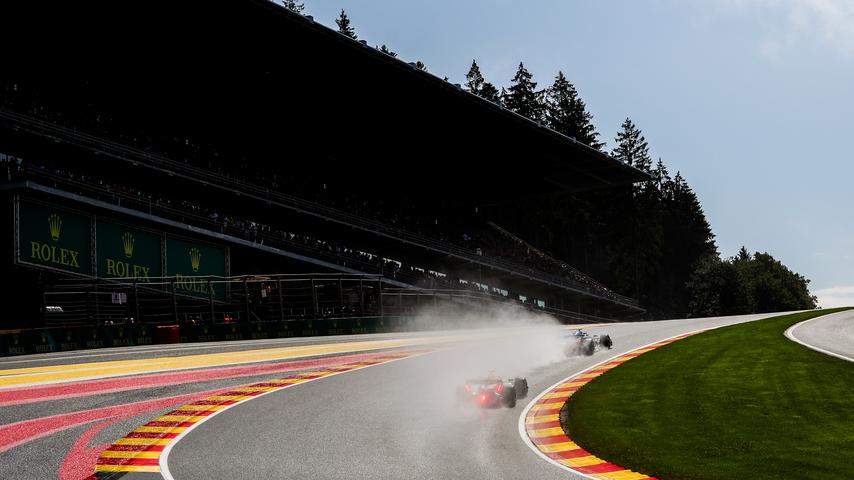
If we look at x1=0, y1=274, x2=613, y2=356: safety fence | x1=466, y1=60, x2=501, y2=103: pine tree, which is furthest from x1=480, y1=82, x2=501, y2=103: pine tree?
x1=0, y1=274, x2=613, y2=356: safety fence

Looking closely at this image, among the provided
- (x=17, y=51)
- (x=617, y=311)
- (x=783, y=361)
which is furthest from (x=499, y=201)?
(x=783, y=361)

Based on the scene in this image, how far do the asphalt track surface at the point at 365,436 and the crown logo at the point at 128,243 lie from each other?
2089cm

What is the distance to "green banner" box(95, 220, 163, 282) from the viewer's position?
111 feet

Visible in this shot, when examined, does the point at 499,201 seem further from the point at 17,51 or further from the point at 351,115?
the point at 17,51

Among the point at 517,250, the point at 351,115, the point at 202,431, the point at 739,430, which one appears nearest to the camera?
the point at 739,430

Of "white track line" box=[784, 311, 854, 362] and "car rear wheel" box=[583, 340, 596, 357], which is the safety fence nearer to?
"car rear wheel" box=[583, 340, 596, 357]

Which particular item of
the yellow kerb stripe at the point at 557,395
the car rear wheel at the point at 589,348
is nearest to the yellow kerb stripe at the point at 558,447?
the yellow kerb stripe at the point at 557,395

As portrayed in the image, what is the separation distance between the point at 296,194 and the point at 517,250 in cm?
2439

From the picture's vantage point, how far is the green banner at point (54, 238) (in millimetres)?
30672

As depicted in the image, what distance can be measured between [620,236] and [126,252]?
71.3 m

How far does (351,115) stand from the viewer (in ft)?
164

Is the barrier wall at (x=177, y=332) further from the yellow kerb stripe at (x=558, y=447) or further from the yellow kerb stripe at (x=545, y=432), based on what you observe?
the yellow kerb stripe at (x=558, y=447)

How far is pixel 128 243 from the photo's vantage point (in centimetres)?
3512

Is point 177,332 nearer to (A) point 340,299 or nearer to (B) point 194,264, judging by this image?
(A) point 340,299
